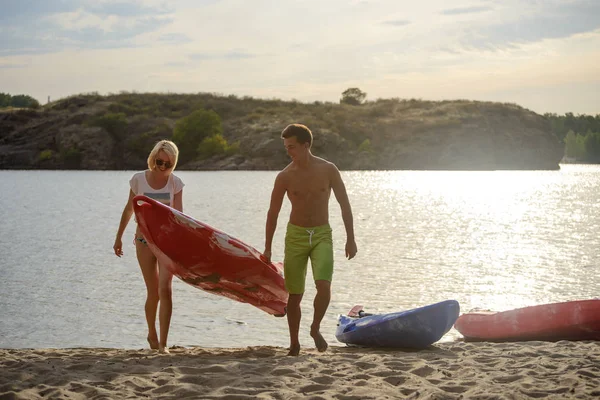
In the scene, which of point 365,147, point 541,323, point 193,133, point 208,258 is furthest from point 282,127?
point 208,258

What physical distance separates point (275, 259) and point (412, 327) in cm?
1197

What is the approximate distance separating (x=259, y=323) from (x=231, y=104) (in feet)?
376

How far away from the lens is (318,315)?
741cm

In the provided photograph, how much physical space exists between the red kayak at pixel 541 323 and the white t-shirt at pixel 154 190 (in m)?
4.41

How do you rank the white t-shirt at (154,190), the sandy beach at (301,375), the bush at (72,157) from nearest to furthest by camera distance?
the sandy beach at (301,375)
the white t-shirt at (154,190)
the bush at (72,157)

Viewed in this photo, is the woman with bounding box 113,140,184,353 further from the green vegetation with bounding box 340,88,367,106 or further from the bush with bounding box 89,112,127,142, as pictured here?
the green vegetation with bounding box 340,88,367,106

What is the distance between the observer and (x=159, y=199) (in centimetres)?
748

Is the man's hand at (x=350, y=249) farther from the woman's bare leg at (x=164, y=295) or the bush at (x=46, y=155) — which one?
the bush at (x=46, y=155)

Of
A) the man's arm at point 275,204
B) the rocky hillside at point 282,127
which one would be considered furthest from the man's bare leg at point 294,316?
the rocky hillside at point 282,127

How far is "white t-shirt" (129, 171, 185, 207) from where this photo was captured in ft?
24.4

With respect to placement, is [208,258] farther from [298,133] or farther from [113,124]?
[113,124]

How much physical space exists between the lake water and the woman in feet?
9.47

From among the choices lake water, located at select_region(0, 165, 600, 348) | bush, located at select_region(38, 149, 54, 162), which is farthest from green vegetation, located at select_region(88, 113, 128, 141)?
lake water, located at select_region(0, 165, 600, 348)

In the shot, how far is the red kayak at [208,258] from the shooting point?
290 inches
